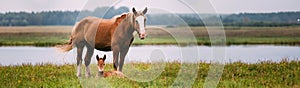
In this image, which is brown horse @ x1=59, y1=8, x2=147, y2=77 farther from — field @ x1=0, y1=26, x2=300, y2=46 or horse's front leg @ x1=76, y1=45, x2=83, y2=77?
field @ x1=0, y1=26, x2=300, y2=46

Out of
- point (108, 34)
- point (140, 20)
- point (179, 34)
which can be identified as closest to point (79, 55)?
point (108, 34)

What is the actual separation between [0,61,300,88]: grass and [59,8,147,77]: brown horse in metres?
0.50

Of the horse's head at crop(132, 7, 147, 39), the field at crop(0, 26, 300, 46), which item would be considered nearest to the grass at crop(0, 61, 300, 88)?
the horse's head at crop(132, 7, 147, 39)

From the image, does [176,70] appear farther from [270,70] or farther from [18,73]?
[18,73]

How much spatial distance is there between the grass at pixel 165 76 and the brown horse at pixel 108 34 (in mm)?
501

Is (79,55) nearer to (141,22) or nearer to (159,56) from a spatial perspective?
(141,22)

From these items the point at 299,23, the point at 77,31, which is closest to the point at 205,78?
the point at 77,31

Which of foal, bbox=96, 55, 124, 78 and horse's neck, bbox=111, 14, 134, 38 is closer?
foal, bbox=96, 55, 124, 78

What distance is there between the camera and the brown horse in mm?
11854

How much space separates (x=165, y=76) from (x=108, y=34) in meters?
1.50

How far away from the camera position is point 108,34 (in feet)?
41.8

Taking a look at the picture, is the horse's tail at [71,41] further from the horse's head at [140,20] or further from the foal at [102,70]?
the horse's head at [140,20]

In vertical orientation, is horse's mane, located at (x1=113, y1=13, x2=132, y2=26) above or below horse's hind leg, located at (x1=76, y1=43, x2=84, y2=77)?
above

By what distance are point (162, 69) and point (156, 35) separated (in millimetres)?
23782
